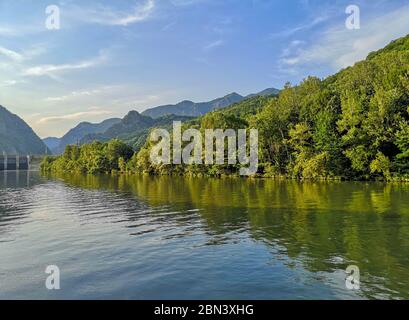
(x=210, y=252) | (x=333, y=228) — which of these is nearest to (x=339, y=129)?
(x=333, y=228)

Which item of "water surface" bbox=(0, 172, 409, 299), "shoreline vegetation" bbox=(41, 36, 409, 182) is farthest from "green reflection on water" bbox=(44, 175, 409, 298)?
"shoreline vegetation" bbox=(41, 36, 409, 182)

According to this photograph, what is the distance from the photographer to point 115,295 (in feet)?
48.2

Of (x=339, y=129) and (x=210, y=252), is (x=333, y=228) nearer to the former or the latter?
(x=210, y=252)

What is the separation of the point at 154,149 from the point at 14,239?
105521 millimetres

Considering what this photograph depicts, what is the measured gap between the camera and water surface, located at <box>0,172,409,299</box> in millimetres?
15234

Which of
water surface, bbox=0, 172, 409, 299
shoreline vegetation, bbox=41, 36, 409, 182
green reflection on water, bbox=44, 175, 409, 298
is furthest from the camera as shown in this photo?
shoreline vegetation, bbox=41, 36, 409, 182

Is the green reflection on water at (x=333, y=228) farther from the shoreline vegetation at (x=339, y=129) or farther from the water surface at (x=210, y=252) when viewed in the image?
the shoreline vegetation at (x=339, y=129)

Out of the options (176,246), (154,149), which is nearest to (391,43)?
(154,149)

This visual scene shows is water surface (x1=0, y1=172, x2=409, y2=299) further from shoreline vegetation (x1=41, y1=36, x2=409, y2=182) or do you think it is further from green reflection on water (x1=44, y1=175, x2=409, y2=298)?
shoreline vegetation (x1=41, y1=36, x2=409, y2=182)

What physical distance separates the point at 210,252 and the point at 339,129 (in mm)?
66353

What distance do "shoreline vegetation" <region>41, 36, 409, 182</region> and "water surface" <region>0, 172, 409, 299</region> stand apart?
4024 cm

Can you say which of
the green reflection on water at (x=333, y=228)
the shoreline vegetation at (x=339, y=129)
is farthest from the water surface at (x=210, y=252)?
the shoreline vegetation at (x=339, y=129)

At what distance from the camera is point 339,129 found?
80375mm
